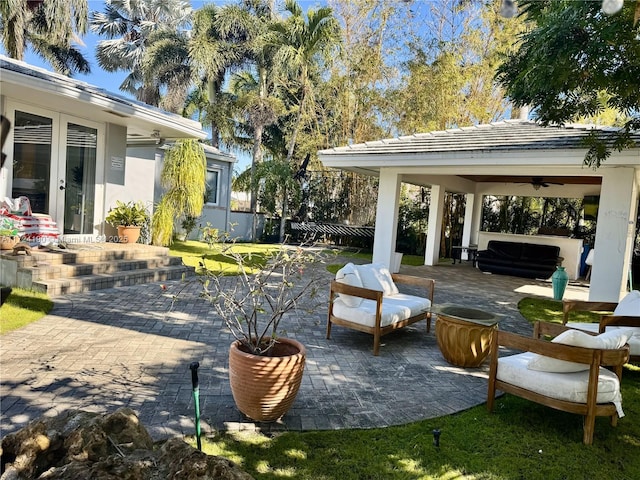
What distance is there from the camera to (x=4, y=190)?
7281 millimetres

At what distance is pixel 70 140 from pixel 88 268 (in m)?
2.97

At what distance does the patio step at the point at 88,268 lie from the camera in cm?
625

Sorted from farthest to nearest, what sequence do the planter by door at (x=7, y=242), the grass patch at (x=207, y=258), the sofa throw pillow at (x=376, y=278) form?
1. the grass patch at (x=207, y=258)
2. the planter by door at (x=7, y=242)
3. the sofa throw pillow at (x=376, y=278)

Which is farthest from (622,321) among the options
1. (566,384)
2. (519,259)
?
(519,259)

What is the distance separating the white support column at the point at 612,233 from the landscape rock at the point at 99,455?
8.23m

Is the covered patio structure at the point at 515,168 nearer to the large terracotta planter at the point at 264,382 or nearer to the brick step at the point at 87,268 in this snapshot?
the brick step at the point at 87,268

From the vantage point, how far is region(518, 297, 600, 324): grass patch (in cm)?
718

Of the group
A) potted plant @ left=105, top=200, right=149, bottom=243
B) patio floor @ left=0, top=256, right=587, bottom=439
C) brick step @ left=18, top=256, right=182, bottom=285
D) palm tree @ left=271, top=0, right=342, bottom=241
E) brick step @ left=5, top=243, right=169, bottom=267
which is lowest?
patio floor @ left=0, top=256, right=587, bottom=439

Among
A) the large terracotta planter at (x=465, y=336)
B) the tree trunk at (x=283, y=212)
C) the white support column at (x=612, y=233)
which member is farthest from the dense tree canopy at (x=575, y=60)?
the tree trunk at (x=283, y=212)

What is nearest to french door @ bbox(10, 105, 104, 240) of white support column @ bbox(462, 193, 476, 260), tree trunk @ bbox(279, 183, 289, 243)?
tree trunk @ bbox(279, 183, 289, 243)

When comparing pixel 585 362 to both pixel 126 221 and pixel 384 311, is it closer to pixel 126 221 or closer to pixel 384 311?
pixel 384 311

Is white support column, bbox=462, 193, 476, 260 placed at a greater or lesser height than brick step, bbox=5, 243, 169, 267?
greater

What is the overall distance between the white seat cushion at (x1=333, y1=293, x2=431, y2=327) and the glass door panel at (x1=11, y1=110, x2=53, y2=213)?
6237 mm

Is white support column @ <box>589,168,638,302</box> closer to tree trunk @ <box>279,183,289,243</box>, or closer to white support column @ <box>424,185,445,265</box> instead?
white support column @ <box>424,185,445,265</box>
